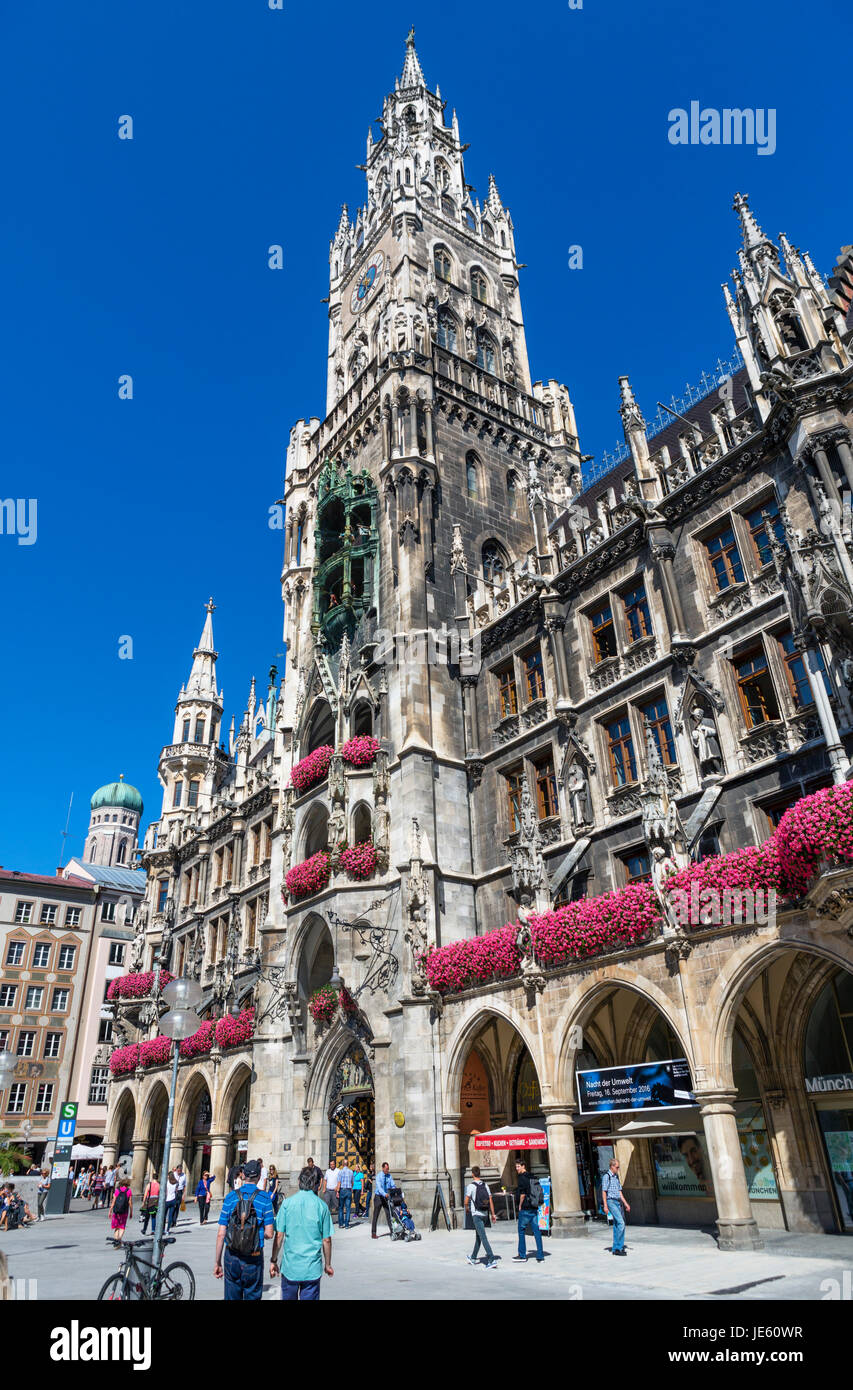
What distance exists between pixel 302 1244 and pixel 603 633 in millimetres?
21303

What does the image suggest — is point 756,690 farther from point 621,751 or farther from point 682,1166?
point 682,1166

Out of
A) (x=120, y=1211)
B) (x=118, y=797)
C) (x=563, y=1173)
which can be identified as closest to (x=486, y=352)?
(x=563, y=1173)

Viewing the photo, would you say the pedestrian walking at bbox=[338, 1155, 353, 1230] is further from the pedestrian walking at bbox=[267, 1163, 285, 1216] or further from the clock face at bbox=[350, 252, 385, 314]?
the clock face at bbox=[350, 252, 385, 314]

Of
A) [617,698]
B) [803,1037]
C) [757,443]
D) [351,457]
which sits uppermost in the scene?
[351,457]

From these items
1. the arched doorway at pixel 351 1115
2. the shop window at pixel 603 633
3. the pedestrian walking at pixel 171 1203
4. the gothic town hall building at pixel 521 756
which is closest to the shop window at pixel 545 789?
the gothic town hall building at pixel 521 756

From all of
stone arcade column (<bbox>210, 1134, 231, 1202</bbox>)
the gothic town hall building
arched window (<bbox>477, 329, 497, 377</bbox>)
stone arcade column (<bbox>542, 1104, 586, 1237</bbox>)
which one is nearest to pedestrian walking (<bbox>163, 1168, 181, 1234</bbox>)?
the gothic town hall building

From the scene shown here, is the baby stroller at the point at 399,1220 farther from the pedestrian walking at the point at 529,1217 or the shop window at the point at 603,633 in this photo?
the shop window at the point at 603,633

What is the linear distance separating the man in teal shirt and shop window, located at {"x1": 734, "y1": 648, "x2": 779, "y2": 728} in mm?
16035

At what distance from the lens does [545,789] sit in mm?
27875

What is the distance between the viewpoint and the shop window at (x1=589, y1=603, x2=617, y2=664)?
26.9 meters

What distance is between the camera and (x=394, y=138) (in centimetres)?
4853
